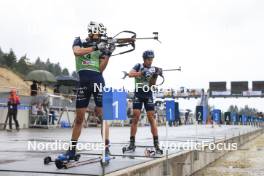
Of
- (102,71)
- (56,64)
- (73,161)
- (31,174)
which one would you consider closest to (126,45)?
(102,71)

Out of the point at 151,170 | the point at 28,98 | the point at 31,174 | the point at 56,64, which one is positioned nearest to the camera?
the point at 31,174

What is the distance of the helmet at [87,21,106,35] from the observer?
633cm

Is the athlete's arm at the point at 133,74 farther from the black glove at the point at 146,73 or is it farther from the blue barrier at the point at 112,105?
the blue barrier at the point at 112,105

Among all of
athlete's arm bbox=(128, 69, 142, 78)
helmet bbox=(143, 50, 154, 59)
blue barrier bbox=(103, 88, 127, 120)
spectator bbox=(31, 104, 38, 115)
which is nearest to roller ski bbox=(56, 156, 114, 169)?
blue barrier bbox=(103, 88, 127, 120)

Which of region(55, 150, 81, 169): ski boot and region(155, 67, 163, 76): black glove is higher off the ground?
region(155, 67, 163, 76): black glove

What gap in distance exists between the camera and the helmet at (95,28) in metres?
6.33

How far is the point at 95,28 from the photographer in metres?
6.34

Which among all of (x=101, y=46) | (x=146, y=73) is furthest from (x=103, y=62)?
(x=146, y=73)

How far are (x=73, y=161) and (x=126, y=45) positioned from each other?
1.94 meters

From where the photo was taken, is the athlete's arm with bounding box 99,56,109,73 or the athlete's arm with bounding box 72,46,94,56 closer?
the athlete's arm with bounding box 72,46,94,56

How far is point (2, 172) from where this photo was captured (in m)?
5.61

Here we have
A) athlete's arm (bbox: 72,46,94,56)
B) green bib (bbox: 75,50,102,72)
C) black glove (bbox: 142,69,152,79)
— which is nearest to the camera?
athlete's arm (bbox: 72,46,94,56)

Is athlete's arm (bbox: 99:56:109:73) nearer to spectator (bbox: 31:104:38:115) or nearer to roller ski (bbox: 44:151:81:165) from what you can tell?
roller ski (bbox: 44:151:81:165)

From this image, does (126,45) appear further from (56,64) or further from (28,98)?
(56,64)
